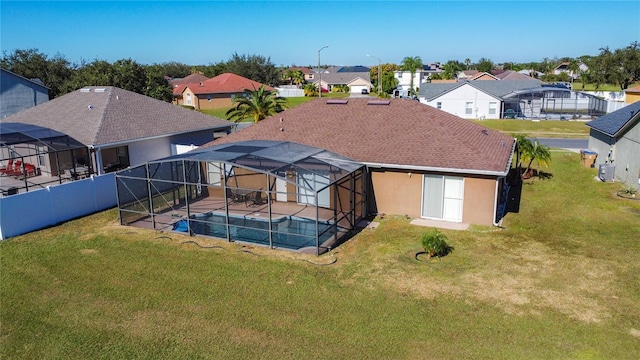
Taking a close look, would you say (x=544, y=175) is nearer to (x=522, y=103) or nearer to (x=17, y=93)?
(x=522, y=103)

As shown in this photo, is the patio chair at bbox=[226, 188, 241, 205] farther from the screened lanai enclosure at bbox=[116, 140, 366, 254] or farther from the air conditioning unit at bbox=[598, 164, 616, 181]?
the air conditioning unit at bbox=[598, 164, 616, 181]

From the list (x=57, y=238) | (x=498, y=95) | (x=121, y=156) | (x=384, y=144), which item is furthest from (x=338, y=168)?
(x=498, y=95)

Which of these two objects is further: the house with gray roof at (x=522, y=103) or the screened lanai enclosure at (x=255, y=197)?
the house with gray roof at (x=522, y=103)

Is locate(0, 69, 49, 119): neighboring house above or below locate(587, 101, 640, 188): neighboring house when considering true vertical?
above

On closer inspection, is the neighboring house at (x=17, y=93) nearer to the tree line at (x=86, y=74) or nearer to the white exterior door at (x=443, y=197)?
the tree line at (x=86, y=74)

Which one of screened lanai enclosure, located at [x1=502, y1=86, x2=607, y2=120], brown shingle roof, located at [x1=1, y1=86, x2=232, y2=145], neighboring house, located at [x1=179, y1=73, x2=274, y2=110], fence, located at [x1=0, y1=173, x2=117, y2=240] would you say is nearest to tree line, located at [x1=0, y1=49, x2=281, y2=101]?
neighboring house, located at [x1=179, y1=73, x2=274, y2=110]

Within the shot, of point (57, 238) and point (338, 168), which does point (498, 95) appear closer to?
point (338, 168)

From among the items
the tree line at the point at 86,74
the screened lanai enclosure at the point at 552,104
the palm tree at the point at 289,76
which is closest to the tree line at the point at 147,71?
the tree line at the point at 86,74
